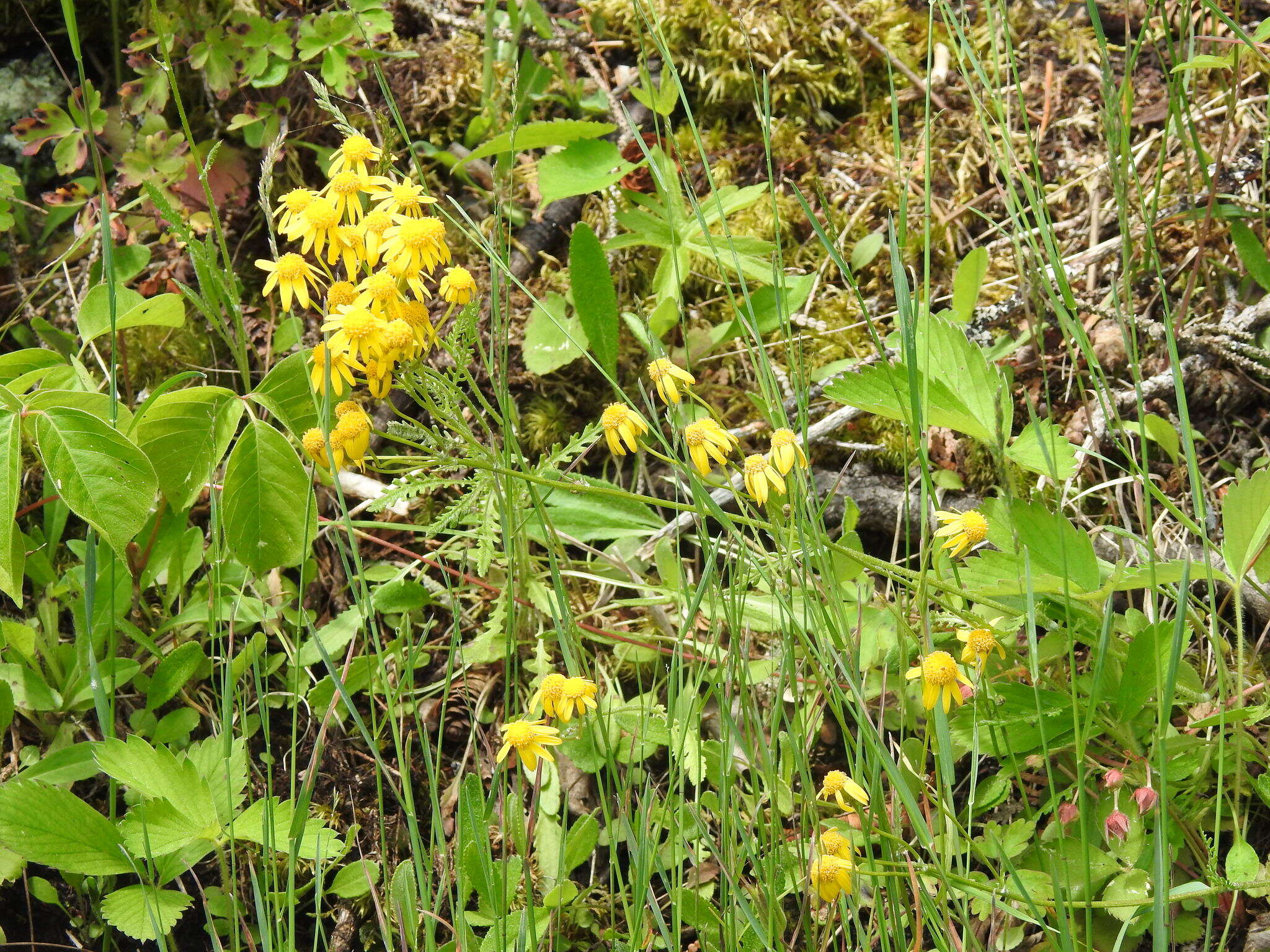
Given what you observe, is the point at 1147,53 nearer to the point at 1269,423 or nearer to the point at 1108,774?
the point at 1269,423

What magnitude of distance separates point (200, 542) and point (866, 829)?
1307 millimetres

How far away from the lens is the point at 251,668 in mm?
1894

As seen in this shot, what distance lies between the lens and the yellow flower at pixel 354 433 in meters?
1.37

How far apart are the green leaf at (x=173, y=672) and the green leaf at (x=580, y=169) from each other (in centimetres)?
108

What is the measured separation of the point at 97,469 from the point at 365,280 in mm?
491

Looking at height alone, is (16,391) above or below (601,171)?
below

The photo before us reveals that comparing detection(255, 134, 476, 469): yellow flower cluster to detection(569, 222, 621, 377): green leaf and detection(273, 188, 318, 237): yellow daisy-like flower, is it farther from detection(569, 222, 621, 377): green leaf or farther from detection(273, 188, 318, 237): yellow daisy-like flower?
detection(569, 222, 621, 377): green leaf

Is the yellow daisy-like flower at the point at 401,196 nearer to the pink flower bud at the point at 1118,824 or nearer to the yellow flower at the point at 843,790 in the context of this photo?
the yellow flower at the point at 843,790

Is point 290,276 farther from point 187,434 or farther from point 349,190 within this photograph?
point 187,434

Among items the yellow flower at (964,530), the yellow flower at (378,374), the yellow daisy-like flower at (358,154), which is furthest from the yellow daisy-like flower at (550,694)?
the yellow daisy-like flower at (358,154)

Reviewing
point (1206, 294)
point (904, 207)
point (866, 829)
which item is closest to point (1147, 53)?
point (1206, 294)

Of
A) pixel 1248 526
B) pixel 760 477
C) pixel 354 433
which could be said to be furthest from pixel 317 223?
pixel 1248 526

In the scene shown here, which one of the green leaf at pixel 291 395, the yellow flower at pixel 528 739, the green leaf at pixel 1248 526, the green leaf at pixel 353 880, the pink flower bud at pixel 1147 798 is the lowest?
the green leaf at pixel 353 880

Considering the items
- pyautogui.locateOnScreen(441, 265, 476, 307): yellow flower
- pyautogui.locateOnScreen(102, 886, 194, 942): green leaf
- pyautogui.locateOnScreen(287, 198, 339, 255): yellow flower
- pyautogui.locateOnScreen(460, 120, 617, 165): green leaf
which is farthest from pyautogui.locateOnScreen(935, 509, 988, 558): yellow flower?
pyautogui.locateOnScreen(102, 886, 194, 942): green leaf
